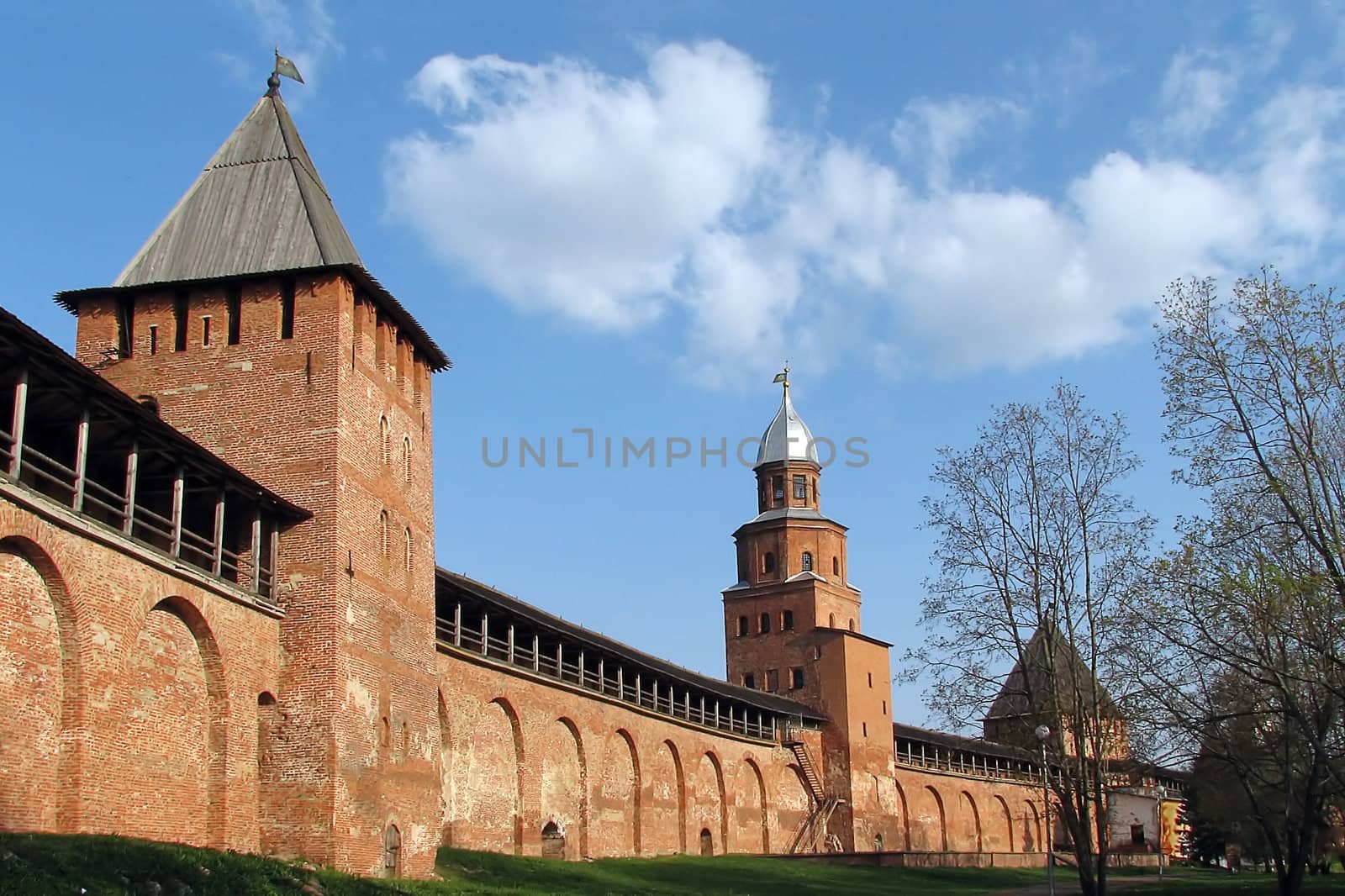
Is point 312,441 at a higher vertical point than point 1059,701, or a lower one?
higher

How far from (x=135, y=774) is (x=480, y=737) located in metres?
12.1

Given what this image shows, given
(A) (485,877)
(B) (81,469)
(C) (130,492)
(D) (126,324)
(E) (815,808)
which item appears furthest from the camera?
(E) (815,808)

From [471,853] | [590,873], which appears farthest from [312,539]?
[590,873]

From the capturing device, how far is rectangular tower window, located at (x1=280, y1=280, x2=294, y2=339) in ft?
77.3

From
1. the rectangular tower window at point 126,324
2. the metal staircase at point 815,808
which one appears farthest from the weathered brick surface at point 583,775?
the rectangular tower window at point 126,324

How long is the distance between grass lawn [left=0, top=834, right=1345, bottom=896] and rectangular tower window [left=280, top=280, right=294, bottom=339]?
871 cm

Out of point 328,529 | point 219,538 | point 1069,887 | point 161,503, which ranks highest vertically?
point 161,503

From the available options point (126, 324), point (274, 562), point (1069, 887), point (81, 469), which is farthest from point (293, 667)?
point (1069, 887)

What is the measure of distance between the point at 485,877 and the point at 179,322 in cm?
1127

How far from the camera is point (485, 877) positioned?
25.8 m

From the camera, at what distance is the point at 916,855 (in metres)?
45.1

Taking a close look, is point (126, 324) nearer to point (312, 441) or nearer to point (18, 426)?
point (312, 441)

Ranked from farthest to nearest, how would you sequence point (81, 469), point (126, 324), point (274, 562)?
point (126, 324)
point (274, 562)
point (81, 469)

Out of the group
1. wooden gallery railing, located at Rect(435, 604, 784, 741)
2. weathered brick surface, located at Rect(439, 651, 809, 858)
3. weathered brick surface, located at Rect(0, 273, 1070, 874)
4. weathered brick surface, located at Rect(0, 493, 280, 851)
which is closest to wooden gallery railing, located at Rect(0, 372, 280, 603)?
weathered brick surface, located at Rect(0, 273, 1070, 874)
